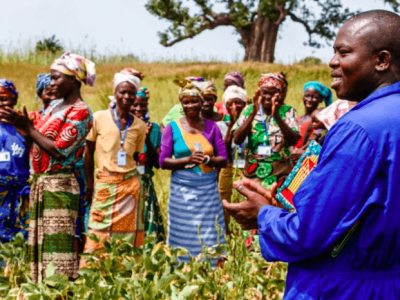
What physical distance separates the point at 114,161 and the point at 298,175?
110 inches

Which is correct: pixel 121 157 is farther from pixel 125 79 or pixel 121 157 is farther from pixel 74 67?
pixel 74 67

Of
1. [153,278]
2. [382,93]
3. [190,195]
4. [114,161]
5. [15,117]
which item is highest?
[382,93]

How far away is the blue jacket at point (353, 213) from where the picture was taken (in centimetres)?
138

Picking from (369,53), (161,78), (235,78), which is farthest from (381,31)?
(161,78)

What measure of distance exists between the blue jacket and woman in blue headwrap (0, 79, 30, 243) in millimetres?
3203

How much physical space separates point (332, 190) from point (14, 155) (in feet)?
11.3

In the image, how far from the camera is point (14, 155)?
169 inches

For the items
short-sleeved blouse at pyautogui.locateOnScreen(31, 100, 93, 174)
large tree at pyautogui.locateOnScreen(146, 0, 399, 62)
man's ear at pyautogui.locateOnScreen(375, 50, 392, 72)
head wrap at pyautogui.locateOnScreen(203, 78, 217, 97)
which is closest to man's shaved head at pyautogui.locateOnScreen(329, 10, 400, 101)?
man's ear at pyautogui.locateOnScreen(375, 50, 392, 72)

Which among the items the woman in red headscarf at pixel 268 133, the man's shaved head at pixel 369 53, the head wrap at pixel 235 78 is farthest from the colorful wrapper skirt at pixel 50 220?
the head wrap at pixel 235 78

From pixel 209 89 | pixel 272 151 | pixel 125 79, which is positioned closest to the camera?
pixel 125 79

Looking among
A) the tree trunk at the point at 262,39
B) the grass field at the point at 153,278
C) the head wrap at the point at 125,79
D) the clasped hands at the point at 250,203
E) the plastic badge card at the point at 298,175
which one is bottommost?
the grass field at the point at 153,278

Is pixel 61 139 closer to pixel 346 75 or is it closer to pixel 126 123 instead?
pixel 126 123

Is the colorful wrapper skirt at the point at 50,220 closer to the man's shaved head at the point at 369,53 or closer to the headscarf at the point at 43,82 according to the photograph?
the headscarf at the point at 43,82

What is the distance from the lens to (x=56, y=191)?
3.69m
